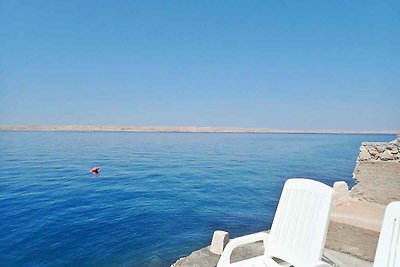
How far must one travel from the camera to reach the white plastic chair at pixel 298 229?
8.31 ft

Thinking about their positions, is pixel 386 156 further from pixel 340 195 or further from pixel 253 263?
pixel 253 263

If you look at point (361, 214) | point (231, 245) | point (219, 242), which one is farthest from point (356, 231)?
point (219, 242)

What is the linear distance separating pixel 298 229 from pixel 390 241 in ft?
2.69

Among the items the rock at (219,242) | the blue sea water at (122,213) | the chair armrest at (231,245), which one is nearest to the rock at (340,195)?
the chair armrest at (231,245)

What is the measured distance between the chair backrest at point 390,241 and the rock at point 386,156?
344 centimetres

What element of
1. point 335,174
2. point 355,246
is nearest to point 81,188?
point 355,246

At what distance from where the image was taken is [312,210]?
8.84 feet

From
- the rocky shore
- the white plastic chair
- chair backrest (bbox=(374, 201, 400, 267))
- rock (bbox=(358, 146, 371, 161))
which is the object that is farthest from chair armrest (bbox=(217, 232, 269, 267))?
rock (bbox=(358, 146, 371, 161))

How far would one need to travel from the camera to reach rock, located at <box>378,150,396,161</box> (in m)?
4.98

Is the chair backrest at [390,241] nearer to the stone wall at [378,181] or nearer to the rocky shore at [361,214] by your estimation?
the rocky shore at [361,214]

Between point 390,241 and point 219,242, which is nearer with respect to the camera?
point 390,241

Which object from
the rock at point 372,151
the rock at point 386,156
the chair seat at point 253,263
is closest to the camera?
the chair seat at point 253,263

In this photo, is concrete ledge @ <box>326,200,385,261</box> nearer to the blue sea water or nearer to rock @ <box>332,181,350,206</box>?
rock @ <box>332,181,350,206</box>

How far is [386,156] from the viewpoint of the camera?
504 cm
